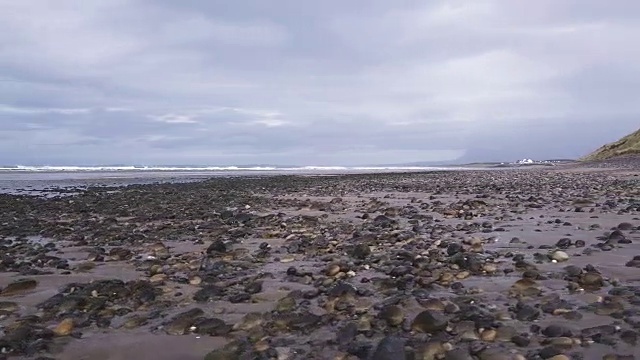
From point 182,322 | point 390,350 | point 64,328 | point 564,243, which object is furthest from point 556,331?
point 564,243

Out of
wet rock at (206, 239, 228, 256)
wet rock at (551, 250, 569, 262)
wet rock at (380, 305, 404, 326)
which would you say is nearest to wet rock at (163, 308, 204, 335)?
wet rock at (380, 305, 404, 326)

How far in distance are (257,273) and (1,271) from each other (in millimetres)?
3884

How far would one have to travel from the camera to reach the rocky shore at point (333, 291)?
4414 mm

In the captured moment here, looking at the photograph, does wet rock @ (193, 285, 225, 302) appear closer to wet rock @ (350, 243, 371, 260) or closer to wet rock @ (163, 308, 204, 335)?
wet rock @ (163, 308, 204, 335)

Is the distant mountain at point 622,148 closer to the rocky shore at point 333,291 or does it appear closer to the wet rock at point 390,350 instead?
the rocky shore at point 333,291

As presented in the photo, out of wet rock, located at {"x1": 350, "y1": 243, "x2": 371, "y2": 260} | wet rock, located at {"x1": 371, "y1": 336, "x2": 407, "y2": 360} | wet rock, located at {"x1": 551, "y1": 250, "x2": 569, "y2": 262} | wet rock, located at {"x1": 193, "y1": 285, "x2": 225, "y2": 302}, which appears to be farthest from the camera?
wet rock, located at {"x1": 350, "y1": 243, "x2": 371, "y2": 260}

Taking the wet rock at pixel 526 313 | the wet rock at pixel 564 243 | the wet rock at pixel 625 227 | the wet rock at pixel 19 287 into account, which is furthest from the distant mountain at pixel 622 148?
the wet rock at pixel 19 287

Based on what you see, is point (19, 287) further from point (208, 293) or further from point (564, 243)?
point (564, 243)

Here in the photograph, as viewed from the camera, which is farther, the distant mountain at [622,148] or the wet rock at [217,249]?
the distant mountain at [622,148]

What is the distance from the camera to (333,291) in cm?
591

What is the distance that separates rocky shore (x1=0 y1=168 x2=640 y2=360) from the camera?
441cm

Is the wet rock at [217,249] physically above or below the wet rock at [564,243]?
below

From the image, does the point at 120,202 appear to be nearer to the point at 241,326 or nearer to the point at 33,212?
the point at 33,212

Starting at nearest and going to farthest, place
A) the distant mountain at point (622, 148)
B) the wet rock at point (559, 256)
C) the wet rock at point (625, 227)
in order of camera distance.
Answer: the wet rock at point (559, 256) < the wet rock at point (625, 227) < the distant mountain at point (622, 148)
